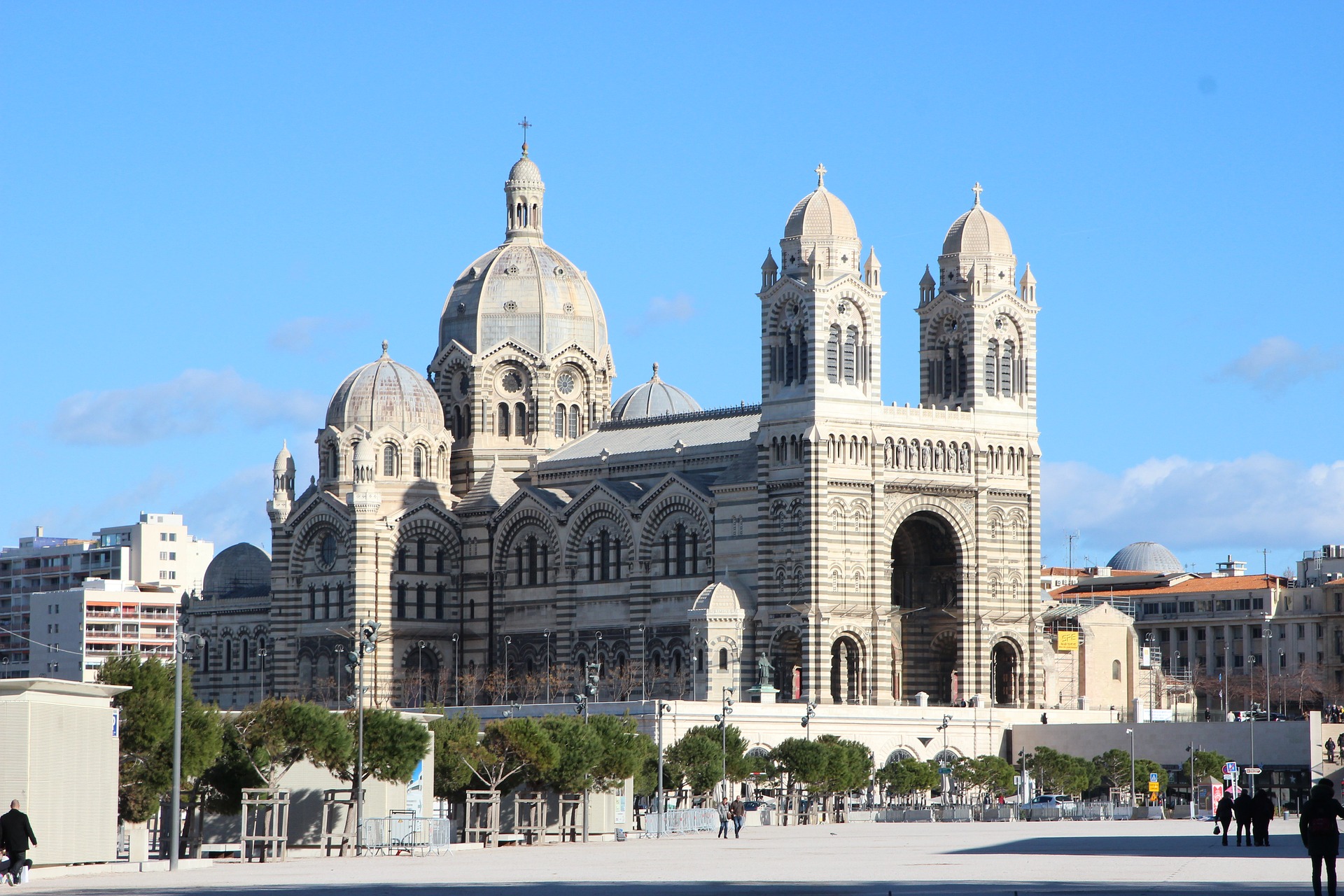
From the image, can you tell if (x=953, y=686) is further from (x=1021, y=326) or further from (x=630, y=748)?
(x=630, y=748)

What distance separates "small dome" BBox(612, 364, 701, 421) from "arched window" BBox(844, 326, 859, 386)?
26.6 m

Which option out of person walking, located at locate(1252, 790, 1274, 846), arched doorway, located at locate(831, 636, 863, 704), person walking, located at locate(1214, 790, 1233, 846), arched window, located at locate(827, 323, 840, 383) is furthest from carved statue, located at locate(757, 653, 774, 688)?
person walking, located at locate(1252, 790, 1274, 846)

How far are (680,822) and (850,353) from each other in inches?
1420

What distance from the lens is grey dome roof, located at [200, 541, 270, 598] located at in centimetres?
14450

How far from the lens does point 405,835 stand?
6625cm

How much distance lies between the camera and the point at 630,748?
78.4 metres

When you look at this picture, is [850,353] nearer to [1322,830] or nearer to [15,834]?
[15,834]

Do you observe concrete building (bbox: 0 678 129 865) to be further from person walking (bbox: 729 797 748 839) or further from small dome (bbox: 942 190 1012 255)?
small dome (bbox: 942 190 1012 255)

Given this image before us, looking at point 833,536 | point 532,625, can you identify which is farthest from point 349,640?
point 833,536

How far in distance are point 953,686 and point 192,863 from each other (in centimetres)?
6241

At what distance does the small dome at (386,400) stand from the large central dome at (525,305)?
439cm

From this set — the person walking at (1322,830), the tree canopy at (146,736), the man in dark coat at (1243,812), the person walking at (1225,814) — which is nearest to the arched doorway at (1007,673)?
the person walking at (1225,814)

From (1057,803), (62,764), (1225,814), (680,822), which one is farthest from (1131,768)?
(62,764)

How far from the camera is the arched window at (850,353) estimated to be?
113 m
